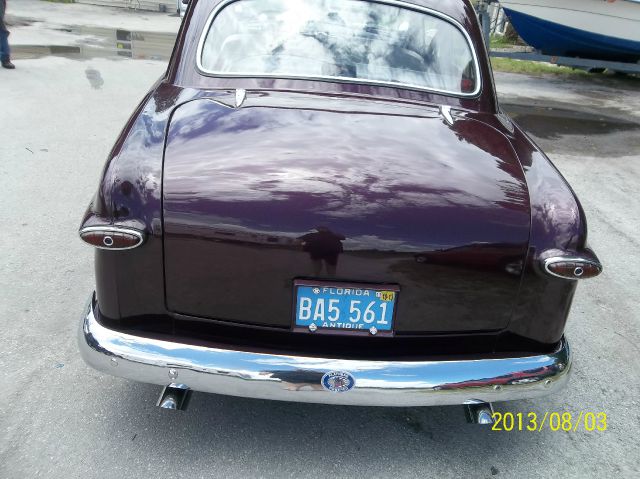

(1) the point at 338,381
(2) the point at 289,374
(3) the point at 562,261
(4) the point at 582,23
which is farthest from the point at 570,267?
(4) the point at 582,23

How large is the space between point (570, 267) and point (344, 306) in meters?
0.79

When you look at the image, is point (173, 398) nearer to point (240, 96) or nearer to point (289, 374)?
point (289, 374)

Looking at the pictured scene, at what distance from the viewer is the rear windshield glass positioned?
2.86 metres

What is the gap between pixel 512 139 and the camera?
2639mm

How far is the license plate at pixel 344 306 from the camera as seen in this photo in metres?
2.01

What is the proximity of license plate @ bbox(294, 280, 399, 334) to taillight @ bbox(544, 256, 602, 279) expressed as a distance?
54 centimetres

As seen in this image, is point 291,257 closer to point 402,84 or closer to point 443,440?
point 443,440

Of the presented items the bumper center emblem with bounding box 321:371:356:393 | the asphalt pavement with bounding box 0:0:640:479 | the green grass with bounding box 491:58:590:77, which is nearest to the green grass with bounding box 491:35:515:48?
the green grass with bounding box 491:58:590:77

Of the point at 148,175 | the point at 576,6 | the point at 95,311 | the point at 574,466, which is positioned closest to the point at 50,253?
the point at 95,311

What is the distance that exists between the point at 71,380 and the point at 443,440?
1680 mm

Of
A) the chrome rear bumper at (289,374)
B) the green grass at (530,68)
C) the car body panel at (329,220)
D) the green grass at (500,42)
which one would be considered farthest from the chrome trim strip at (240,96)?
the green grass at (500,42)

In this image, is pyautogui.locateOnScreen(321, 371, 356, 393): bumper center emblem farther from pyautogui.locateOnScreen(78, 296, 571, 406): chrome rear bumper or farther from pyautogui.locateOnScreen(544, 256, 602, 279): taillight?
pyautogui.locateOnScreen(544, 256, 602, 279): taillight

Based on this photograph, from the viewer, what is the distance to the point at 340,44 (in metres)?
2.97

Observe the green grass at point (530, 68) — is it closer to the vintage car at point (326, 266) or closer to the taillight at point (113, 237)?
the vintage car at point (326, 266)
